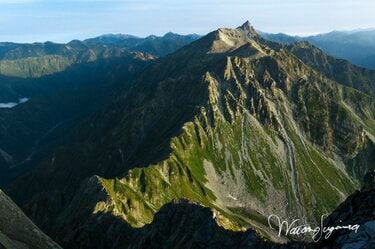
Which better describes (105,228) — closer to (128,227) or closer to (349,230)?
(128,227)

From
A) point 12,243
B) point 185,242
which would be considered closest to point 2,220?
point 12,243

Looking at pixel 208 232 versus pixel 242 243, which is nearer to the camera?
pixel 242 243

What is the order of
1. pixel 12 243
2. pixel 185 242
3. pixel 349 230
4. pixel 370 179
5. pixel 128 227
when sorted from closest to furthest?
pixel 349 230
pixel 370 179
pixel 12 243
pixel 185 242
pixel 128 227

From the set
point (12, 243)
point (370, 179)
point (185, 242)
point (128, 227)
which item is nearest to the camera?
point (370, 179)

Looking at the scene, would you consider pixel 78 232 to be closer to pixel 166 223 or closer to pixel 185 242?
pixel 166 223

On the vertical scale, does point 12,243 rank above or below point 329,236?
below

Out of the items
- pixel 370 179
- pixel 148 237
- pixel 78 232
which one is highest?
pixel 370 179

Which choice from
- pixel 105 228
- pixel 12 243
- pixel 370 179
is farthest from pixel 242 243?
pixel 105 228
